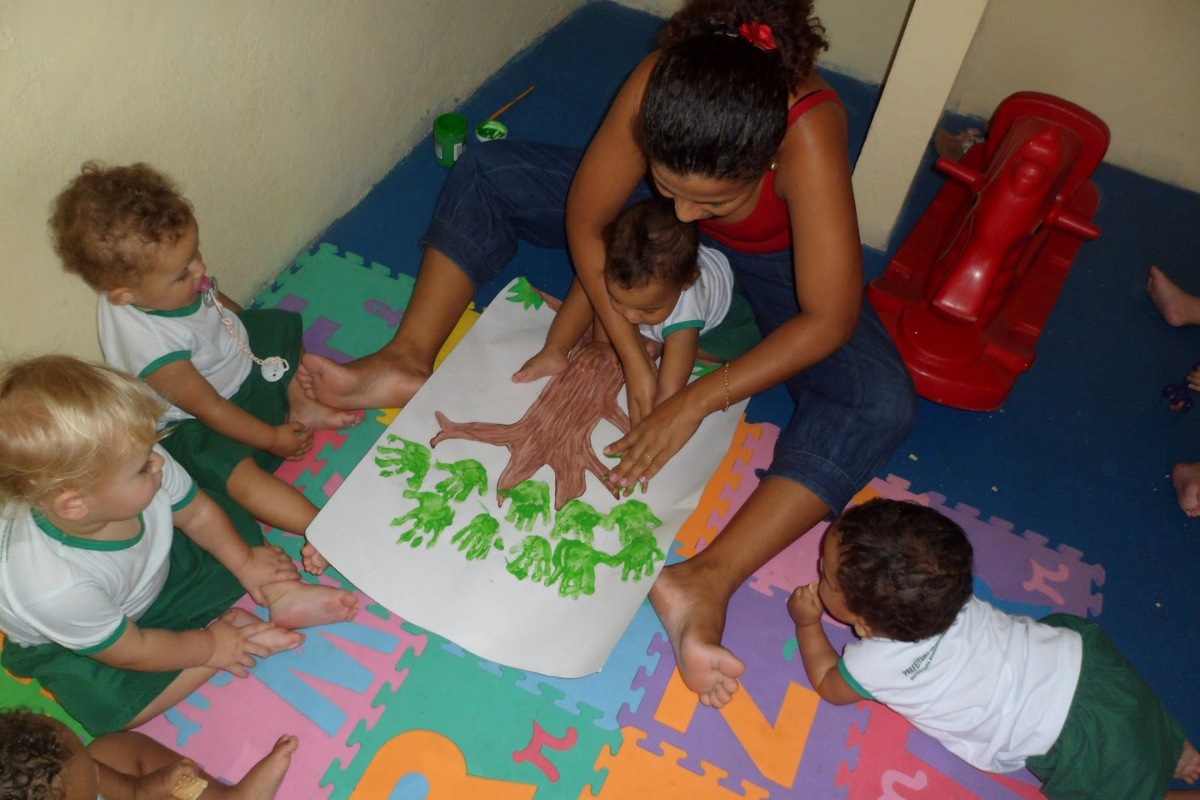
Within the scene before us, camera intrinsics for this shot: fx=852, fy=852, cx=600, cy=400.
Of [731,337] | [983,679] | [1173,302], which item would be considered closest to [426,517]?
[731,337]

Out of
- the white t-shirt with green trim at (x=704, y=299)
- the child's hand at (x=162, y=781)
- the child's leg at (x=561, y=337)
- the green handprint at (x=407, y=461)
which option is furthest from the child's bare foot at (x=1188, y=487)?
the child's hand at (x=162, y=781)

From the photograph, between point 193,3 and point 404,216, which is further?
point 404,216

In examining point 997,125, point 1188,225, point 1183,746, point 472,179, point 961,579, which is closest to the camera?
point 961,579

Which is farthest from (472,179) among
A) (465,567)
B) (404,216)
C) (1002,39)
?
(1002,39)

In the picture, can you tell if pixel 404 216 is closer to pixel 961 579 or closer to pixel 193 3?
A: pixel 193 3

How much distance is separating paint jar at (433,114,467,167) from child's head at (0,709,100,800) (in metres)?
1.29

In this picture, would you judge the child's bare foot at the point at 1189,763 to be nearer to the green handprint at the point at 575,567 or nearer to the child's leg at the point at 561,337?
the green handprint at the point at 575,567

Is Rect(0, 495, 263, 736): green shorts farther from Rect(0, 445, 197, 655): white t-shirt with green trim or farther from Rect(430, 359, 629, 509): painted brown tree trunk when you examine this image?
Rect(430, 359, 629, 509): painted brown tree trunk

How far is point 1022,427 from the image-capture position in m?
1.57

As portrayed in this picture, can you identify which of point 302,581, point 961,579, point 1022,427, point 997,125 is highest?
point 997,125

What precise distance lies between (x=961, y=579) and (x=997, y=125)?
3.27 ft

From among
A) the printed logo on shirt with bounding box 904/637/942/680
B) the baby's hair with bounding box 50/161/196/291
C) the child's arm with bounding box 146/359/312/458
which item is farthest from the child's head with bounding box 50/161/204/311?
the printed logo on shirt with bounding box 904/637/942/680

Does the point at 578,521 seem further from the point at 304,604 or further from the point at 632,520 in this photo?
the point at 304,604

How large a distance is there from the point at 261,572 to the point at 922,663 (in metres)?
0.90
